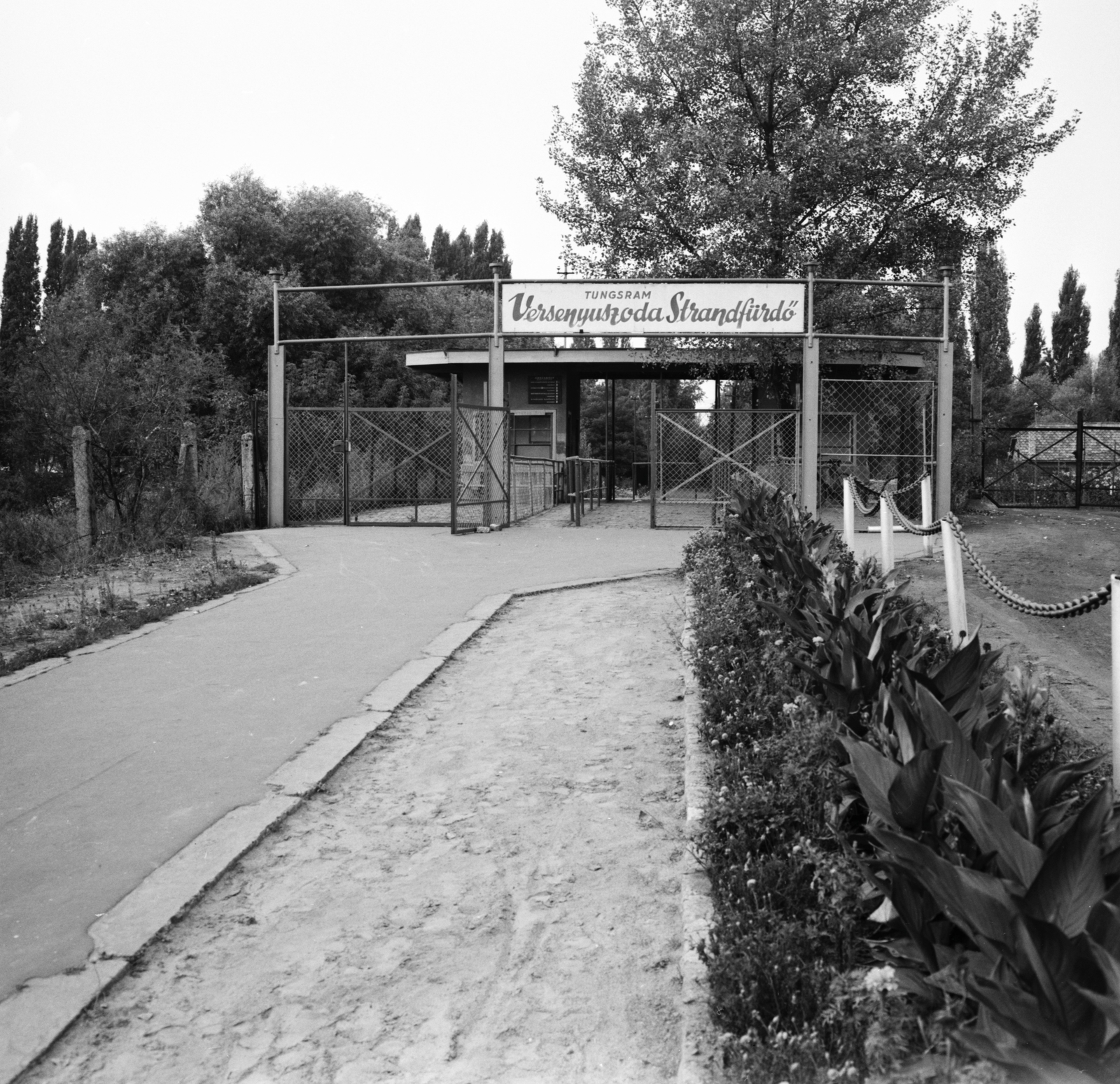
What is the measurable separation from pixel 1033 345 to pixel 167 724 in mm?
79788

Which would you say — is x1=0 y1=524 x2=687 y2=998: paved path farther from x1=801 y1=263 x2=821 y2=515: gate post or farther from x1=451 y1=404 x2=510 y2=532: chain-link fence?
x1=801 y1=263 x2=821 y2=515: gate post

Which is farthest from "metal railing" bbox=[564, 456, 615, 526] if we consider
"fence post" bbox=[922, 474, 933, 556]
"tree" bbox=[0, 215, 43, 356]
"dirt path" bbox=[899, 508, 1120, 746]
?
"tree" bbox=[0, 215, 43, 356]

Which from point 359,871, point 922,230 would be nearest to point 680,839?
point 359,871

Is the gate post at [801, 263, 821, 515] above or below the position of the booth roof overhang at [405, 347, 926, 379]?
below

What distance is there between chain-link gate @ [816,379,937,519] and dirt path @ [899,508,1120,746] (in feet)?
5.98

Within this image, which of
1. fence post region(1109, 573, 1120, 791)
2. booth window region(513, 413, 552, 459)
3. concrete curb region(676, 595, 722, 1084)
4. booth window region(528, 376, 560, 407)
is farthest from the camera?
booth window region(513, 413, 552, 459)

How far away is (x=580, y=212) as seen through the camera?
83.7 ft

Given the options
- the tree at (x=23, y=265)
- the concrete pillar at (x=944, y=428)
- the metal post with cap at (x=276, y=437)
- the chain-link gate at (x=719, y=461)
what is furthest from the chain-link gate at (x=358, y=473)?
the tree at (x=23, y=265)

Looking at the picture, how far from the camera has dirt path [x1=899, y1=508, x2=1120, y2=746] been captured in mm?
6535

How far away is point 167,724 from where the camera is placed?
5848 mm

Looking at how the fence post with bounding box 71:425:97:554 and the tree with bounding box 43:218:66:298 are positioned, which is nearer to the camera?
the fence post with bounding box 71:425:97:554

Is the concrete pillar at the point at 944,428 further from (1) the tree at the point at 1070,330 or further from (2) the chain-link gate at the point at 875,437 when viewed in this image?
(1) the tree at the point at 1070,330

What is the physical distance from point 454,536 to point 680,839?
12.1m

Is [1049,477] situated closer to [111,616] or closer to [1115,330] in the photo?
[111,616]
